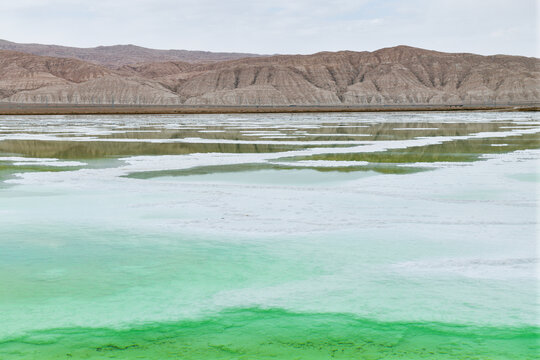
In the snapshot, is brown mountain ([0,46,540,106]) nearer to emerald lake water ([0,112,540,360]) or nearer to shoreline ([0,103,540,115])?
shoreline ([0,103,540,115])

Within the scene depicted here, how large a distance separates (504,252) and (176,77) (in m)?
149

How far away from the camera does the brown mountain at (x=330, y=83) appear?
126875 millimetres

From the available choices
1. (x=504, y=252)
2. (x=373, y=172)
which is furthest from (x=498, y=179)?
(x=504, y=252)

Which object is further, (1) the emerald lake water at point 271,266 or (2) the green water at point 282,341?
(1) the emerald lake water at point 271,266

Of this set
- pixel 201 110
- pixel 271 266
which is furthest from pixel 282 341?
pixel 201 110

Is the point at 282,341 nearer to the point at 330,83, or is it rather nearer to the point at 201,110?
the point at 201,110

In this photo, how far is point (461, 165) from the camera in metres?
13.3

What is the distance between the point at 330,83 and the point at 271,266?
133857 millimetres

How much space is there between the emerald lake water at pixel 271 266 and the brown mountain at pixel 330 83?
373ft

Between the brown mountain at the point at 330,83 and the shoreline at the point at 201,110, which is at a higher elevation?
the brown mountain at the point at 330,83

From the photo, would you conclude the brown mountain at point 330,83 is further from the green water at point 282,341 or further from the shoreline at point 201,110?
the green water at point 282,341

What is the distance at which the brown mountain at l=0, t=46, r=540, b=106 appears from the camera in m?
127

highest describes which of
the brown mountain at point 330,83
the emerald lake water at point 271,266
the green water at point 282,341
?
the brown mountain at point 330,83

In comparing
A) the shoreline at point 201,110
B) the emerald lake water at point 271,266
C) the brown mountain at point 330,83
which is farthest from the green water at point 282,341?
the brown mountain at point 330,83
